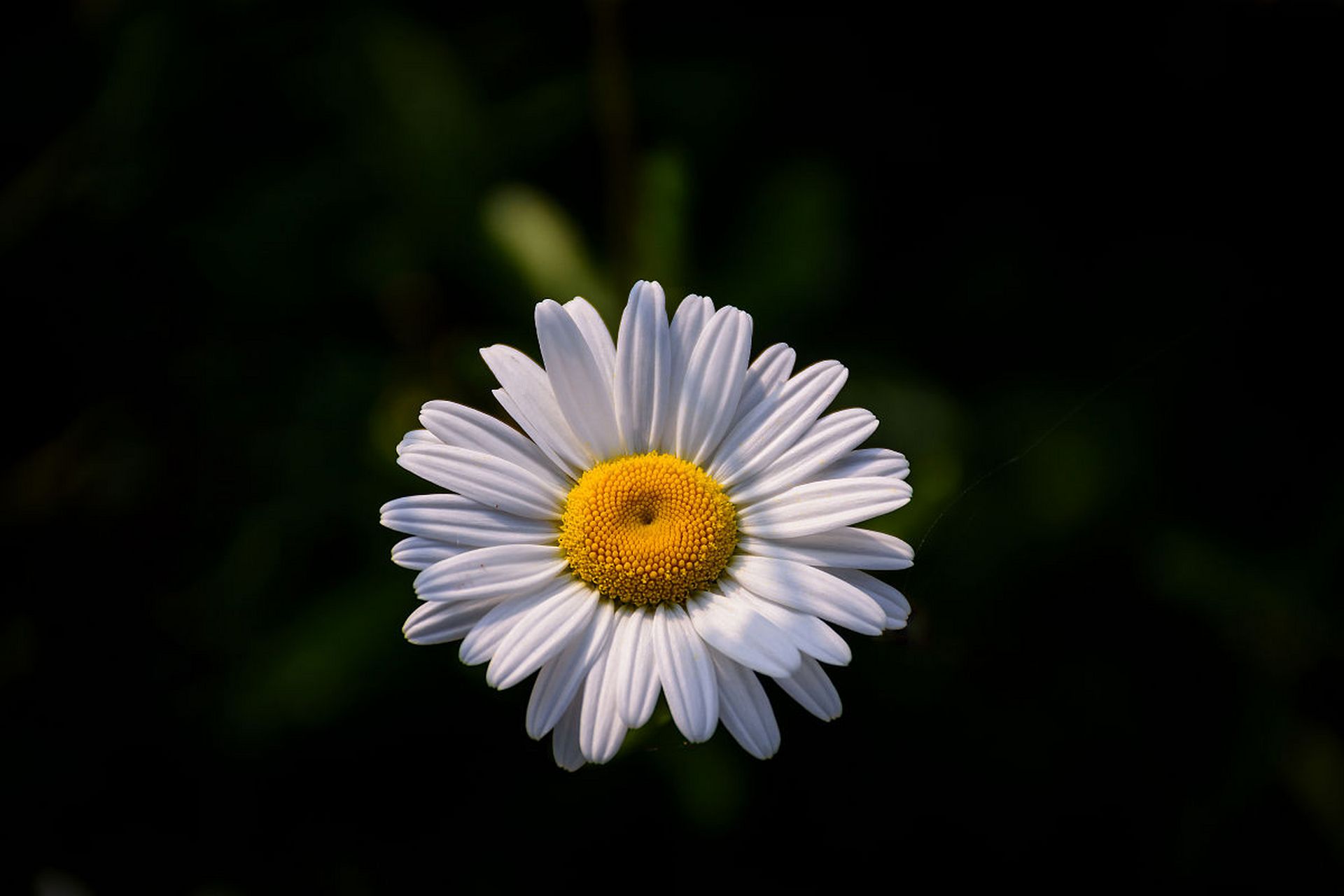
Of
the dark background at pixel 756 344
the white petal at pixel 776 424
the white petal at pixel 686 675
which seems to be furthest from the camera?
the dark background at pixel 756 344

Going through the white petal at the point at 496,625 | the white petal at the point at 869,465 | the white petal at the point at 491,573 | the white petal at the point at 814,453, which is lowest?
the white petal at the point at 496,625

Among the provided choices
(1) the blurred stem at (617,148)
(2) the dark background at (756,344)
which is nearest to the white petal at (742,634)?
(2) the dark background at (756,344)

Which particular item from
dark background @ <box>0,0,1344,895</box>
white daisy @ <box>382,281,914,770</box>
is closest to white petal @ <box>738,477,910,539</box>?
white daisy @ <box>382,281,914,770</box>

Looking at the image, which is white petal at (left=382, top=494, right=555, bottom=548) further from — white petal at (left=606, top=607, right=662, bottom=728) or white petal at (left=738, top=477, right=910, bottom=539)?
white petal at (left=738, top=477, right=910, bottom=539)

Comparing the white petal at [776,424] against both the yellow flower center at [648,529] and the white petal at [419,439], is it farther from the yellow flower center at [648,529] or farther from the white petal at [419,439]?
the white petal at [419,439]

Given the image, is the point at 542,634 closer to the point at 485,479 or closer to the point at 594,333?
the point at 485,479

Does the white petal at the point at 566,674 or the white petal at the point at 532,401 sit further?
the white petal at the point at 532,401
